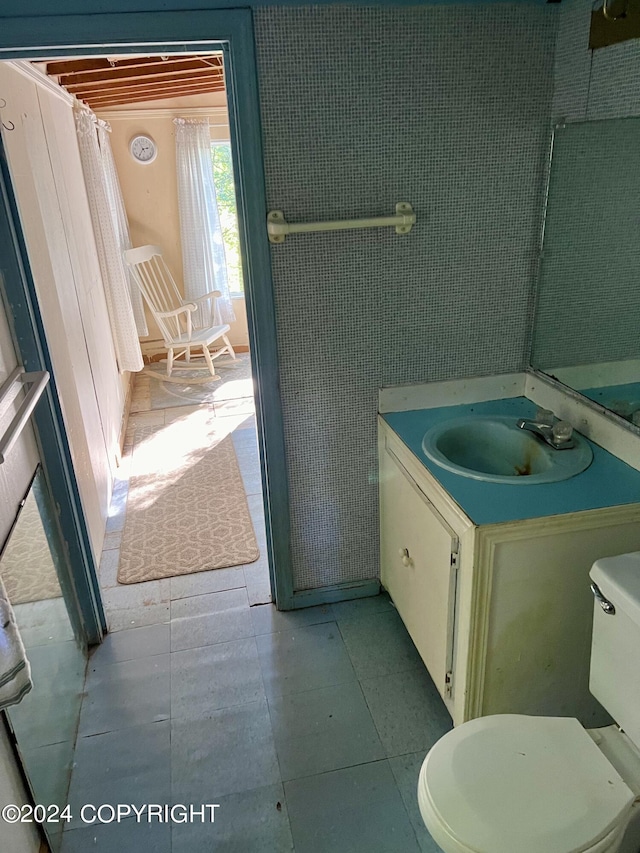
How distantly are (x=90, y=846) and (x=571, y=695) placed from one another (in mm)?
1280

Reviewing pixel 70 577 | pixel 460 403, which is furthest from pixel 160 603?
pixel 460 403

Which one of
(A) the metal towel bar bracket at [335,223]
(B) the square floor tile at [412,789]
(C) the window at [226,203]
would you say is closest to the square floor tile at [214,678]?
(B) the square floor tile at [412,789]

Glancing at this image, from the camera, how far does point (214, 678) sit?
6.43 feet

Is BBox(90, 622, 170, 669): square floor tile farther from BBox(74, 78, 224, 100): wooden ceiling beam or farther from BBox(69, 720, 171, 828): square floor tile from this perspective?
BBox(74, 78, 224, 100): wooden ceiling beam

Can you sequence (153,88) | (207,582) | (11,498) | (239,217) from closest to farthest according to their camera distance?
1. (11,498)
2. (239,217)
3. (207,582)
4. (153,88)

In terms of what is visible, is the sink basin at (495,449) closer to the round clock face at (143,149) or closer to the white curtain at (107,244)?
the white curtain at (107,244)

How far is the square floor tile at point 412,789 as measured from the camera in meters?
1.45

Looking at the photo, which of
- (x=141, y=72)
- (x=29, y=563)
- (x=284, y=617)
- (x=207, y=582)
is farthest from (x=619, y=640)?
(x=141, y=72)

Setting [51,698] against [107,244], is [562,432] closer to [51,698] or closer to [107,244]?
[51,698]

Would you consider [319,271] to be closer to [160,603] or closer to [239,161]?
[239,161]

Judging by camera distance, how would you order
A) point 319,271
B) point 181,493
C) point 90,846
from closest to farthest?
point 90,846 < point 319,271 < point 181,493

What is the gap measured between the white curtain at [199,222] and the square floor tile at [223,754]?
3.95m

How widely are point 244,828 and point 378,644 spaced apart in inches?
28.5

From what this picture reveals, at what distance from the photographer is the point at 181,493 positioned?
310cm
